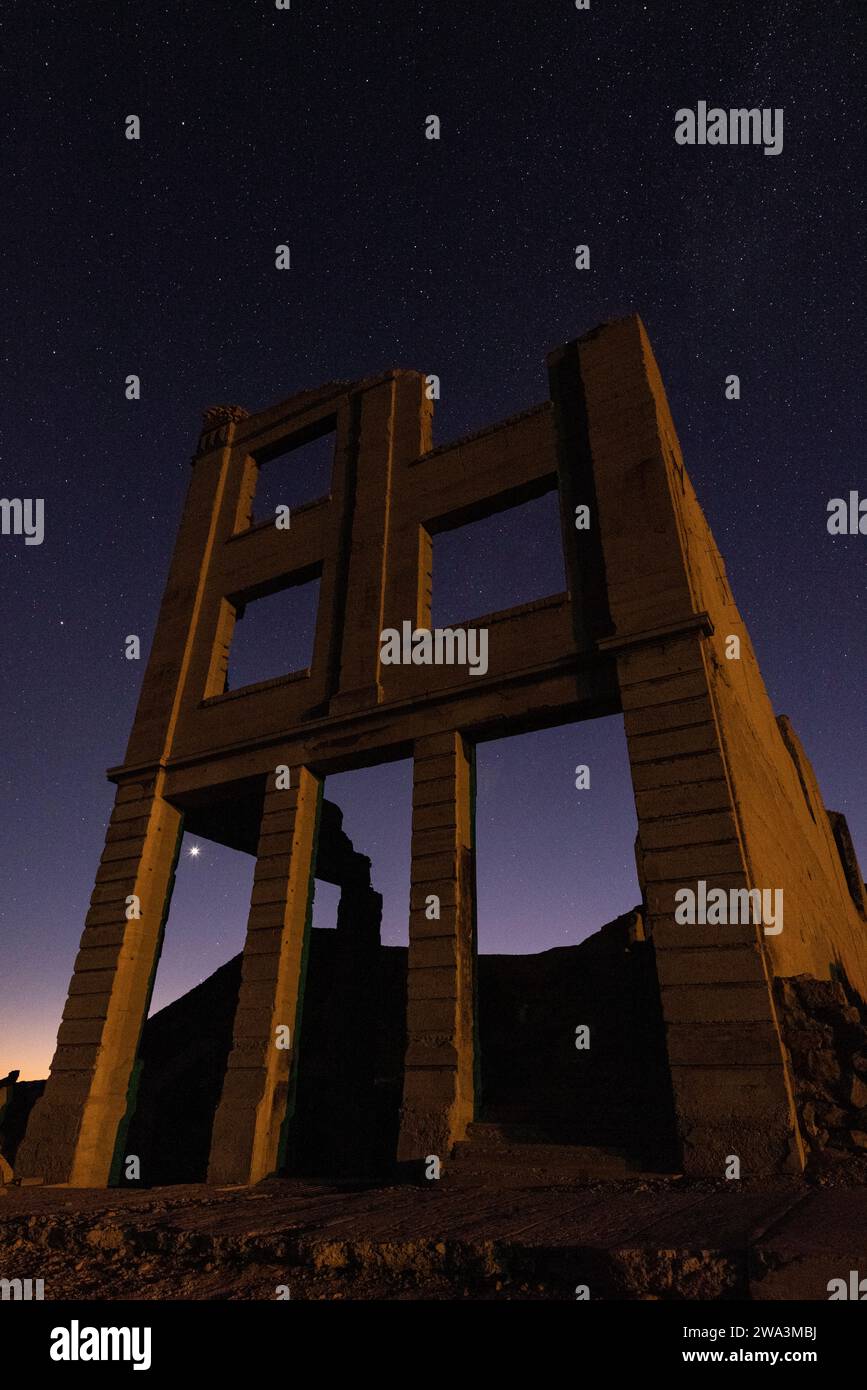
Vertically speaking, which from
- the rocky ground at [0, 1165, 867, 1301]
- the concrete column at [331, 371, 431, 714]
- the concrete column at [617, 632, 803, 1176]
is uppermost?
the concrete column at [331, 371, 431, 714]

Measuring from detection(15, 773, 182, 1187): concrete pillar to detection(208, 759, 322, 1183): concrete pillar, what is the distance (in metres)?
2.05

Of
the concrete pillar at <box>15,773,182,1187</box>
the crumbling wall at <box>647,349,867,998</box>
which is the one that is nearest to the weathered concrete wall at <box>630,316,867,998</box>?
the crumbling wall at <box>647,349,867,998</box>

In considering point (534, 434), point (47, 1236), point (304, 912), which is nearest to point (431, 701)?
point (304, 912)

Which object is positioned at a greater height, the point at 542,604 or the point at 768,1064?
the point at 542,604

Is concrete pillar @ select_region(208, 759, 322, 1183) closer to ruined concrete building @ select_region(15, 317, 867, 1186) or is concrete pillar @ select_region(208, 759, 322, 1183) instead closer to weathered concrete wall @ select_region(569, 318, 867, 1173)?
ruined concrete building @ select_region(15, 317, 867, 1186)

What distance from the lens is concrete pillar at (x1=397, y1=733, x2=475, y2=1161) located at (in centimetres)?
752

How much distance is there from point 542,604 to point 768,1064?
5.82 meters

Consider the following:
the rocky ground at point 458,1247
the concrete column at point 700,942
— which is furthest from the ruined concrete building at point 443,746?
the rocky ground at point 458,1247

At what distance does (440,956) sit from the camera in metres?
8.35

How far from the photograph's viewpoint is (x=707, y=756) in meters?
7.61

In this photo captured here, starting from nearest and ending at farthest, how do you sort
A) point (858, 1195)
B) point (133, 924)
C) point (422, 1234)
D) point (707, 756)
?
point (422, 1234), point (858, 1195), point (707, 756), point (133, 924)

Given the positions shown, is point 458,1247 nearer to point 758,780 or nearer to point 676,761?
point 676,761
